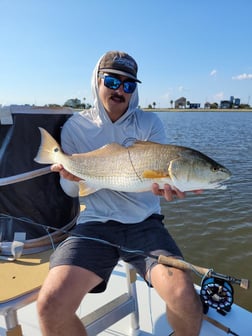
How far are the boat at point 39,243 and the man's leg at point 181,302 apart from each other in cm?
48

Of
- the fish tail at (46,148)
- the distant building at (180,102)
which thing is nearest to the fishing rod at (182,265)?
the fish tail at (46,148)

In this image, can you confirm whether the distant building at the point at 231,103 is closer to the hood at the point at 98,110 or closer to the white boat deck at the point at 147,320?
the hood at the point at 98,110

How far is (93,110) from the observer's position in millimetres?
3055

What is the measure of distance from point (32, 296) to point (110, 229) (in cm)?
81

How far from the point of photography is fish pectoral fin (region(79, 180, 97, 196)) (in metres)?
2.69

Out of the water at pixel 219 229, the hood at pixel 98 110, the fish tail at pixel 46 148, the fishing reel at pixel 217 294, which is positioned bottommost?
the water at pixel 219 229

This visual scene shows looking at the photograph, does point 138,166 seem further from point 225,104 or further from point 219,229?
point 225,104

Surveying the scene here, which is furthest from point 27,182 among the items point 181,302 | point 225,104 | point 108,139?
point 225,104

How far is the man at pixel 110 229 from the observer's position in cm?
208

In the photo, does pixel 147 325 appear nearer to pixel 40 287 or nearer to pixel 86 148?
pixel 40 287

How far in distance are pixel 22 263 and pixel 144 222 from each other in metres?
1.06

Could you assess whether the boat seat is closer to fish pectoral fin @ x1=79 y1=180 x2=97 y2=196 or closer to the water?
fish pectoral fin @ x1=79 y1=180 x2=97 y2=196

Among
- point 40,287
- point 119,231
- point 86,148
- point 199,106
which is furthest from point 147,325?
point 199,106

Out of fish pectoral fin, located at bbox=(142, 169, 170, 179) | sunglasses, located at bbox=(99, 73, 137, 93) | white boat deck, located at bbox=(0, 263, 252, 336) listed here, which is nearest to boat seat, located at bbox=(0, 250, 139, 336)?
white boat deck, located at bbox=(0, 263, 252, 336)
